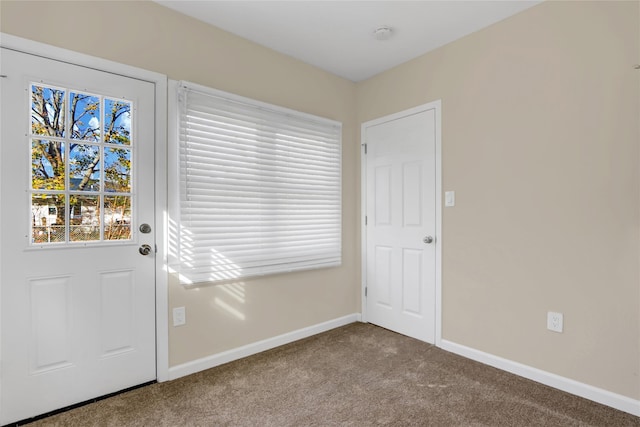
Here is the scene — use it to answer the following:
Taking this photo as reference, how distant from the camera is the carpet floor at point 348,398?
1.80 m

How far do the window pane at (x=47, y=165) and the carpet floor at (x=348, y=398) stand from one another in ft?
4.13

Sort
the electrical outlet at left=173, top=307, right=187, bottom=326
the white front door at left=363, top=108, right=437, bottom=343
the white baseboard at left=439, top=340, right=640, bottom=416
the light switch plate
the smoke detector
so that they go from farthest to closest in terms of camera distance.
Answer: the white front door at left=363, top=108, right=437, bottom=343 < the light switch plate < the smoke detector < the electrical outlet at left=173, top=307, right=187, bottom=326 < the white baseboard at left=439, top=340, right=640, bottom=416

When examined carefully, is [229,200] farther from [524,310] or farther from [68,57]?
[524,310]

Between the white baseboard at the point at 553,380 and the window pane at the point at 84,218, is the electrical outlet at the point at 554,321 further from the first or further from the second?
the window pane at the point at 84,218

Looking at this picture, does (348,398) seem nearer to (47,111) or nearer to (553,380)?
(553,380)

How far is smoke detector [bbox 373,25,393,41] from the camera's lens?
2455 mm

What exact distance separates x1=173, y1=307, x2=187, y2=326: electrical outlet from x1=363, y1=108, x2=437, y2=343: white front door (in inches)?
69.4

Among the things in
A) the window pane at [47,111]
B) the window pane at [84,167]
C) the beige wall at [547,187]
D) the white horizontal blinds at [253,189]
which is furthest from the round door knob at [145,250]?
the beige wall at [547,187]

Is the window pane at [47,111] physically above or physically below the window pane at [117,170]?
above

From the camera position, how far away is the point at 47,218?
182 centimetres

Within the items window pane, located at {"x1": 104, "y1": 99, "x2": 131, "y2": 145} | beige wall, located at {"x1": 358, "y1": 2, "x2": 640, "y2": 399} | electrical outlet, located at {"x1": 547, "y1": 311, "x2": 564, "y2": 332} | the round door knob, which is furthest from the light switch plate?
window pane, located at {"x1": 104, "y1": 99, "x2": 131, "y2": 145}

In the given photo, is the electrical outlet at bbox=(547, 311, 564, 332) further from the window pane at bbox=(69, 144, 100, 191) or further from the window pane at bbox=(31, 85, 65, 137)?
the window pane at bbox=(31, 85, 65, 137)

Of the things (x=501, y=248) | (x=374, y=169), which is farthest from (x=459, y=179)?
(x=374, y=169)

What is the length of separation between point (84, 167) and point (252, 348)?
1.70 metres
